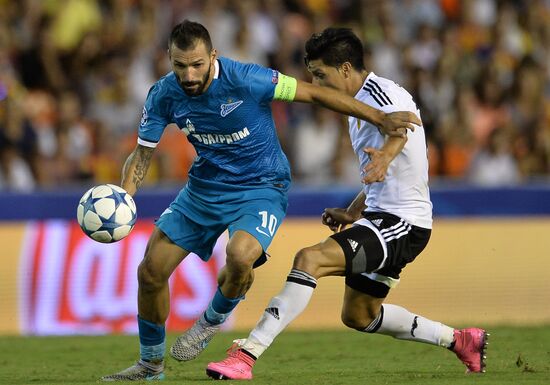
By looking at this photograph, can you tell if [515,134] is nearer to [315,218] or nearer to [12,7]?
[315,218]

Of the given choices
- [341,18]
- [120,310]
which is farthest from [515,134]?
[120,310]

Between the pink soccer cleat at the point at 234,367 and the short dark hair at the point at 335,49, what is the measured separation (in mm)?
2079

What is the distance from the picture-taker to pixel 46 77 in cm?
1438

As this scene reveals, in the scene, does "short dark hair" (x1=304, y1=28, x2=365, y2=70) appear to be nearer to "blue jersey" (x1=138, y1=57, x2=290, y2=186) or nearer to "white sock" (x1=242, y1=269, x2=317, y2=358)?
"blue jersey" (x1=138, y1=57, x2=290, y2=186)

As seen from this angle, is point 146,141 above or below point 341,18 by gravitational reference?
below

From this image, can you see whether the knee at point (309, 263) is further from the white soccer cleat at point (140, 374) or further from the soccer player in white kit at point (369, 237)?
the white soccer cleat at point (140, 374)

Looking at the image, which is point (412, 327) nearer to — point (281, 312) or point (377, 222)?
point (377, 222)

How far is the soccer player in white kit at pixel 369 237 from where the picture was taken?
7.28 m

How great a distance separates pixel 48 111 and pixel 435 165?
4.75 m

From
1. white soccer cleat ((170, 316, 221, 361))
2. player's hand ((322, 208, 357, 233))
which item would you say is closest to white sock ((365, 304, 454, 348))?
player's hand ((322, 208, 357, 233))

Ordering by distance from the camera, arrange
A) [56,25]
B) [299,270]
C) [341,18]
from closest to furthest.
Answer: [299,270] → [56,25] → [341,18]

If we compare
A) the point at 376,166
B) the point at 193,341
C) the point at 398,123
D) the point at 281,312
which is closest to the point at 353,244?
the point at 376,166

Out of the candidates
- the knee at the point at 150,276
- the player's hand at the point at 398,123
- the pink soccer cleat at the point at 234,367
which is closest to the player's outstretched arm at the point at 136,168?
the knee at the point at 150,276

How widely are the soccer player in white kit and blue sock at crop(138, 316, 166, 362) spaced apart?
30.3 inches
